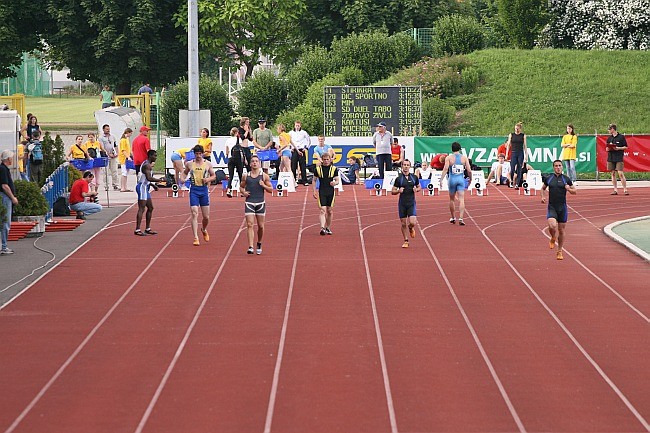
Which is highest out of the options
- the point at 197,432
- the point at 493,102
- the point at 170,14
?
the point at 170,14

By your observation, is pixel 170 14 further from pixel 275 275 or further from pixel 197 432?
pixel 197 432

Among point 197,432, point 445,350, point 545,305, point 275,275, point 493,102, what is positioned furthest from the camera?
point 493,102

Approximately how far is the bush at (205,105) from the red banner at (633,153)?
1926cm

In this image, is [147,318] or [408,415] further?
[147,318]

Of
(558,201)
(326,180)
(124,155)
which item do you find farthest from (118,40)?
(558,201)

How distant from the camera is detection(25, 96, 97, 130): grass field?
68.9 metres

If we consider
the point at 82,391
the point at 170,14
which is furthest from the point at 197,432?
the point at 170,14

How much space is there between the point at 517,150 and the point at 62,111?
5648 cm

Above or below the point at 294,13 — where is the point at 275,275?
below

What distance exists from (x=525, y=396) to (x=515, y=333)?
3087mm

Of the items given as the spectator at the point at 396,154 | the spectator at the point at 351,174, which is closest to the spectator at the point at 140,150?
the spectator at the point at 351,174

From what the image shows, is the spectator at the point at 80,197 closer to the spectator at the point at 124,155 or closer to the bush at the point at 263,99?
the spectator at the point at 124,155

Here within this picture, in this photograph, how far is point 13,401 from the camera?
1228cm

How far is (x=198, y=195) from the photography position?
76.7 ft
